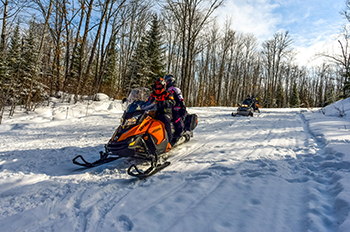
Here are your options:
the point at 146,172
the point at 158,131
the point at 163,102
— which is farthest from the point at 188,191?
the point at 163,102

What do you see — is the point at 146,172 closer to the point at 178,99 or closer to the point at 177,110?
the point at 177,110

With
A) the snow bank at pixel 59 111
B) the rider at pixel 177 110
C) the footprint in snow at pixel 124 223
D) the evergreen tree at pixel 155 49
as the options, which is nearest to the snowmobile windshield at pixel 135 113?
the rider at pixel 177 110

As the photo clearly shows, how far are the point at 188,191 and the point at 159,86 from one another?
7.52 ft

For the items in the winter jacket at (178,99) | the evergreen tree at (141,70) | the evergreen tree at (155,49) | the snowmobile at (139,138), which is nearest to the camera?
the snowmobile at (139,138)

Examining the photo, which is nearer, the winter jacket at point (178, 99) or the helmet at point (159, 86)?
the helmet at point (159, 86)

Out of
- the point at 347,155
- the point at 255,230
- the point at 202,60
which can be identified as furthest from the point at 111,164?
the point at 202,60

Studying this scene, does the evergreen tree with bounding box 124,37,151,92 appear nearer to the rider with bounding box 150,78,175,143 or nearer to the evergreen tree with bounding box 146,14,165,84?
the evergreen tree with bounding box 146,14,165,84

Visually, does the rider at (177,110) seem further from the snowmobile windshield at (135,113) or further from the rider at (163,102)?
the snowmobile windshield at (135,113)

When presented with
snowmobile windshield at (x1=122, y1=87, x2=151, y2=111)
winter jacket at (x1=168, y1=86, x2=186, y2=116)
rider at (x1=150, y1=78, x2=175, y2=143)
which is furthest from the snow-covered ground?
snowmobile windshield at (x1=122, y1=87, x2=151, y2=111)

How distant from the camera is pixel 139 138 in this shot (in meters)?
3.26

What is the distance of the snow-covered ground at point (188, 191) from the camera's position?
6.30 feet

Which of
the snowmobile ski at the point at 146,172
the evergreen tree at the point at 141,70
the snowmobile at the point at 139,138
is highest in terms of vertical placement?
the evergreen tree at the point at 141,70

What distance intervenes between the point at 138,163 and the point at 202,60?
110 feet

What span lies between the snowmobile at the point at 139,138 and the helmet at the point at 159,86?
1.00ft
